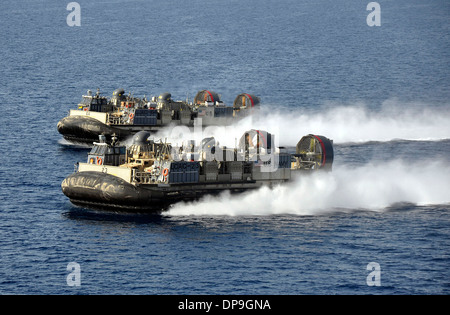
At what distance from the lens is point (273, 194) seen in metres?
69.1

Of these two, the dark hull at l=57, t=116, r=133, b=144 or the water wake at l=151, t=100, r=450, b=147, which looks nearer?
the dark hull at l=57, t=116, r=133, b=144

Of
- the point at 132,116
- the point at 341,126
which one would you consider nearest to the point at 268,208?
the point at 132,116

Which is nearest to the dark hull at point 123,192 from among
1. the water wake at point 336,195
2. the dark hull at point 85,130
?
the water wake at point 336,195

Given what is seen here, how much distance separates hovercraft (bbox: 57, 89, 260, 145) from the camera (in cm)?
9769

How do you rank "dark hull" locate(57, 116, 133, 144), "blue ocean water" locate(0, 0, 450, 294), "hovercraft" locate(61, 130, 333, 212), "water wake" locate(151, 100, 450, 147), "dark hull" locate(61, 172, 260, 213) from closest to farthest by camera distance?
"blue ocean water" locate(0, 0, 450, 294)
"dark hull" locate(61, 172, 260, 213)
"hovercraft" locate(61, 130, 333, 212)
"dark hull" locate(57, 116, 133, 144)
"water wake" locate(151, 100, 450, 147)

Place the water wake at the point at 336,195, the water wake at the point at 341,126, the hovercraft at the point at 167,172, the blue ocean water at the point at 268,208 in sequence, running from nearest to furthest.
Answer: the blue ocean water at the point at 268,208 < the hovercraft at the point at 167,172 < the water wake at the point at 336,195 < the water wake at the point at 341,126

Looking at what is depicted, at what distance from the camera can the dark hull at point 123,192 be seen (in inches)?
2525

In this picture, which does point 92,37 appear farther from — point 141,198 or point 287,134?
point 141,198

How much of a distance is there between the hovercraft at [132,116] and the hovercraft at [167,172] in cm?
2833

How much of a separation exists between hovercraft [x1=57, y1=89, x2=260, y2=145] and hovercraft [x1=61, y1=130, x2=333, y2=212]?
28334 mm

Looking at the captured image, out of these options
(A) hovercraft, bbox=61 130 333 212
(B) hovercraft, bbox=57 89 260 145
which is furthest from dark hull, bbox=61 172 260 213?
(B) hovercraft, bbox=57 89 260 145

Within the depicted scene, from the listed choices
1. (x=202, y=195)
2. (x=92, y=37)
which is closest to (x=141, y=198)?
(x=202, y=195)

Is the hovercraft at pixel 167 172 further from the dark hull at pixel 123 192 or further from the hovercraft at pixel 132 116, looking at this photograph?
the hovercraft at pixel 132 116

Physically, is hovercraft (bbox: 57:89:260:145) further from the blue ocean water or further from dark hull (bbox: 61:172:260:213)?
dark hull (bbox: 61:172:260:213)
